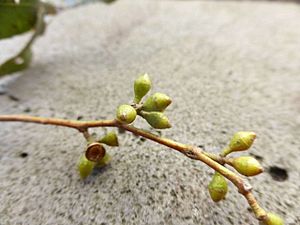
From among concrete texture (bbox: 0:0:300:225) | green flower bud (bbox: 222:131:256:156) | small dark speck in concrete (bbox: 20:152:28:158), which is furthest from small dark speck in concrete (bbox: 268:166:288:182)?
small dark speck in concrete (bbox: 20:152:28:158)

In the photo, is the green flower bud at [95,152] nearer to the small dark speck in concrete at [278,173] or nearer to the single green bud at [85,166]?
the single green bud at [85,166]

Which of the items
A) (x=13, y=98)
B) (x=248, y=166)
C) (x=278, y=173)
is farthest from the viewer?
(x=13, y=98)

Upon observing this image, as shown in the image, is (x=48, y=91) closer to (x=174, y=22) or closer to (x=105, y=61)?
(x=105, y=61)

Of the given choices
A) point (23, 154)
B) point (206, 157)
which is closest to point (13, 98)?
point (23, 154)

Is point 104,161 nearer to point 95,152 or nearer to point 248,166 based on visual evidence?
point 95,152

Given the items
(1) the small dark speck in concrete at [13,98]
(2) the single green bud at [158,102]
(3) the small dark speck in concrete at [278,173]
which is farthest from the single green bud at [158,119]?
(1) the small dark speck in concrete at [13,98]
